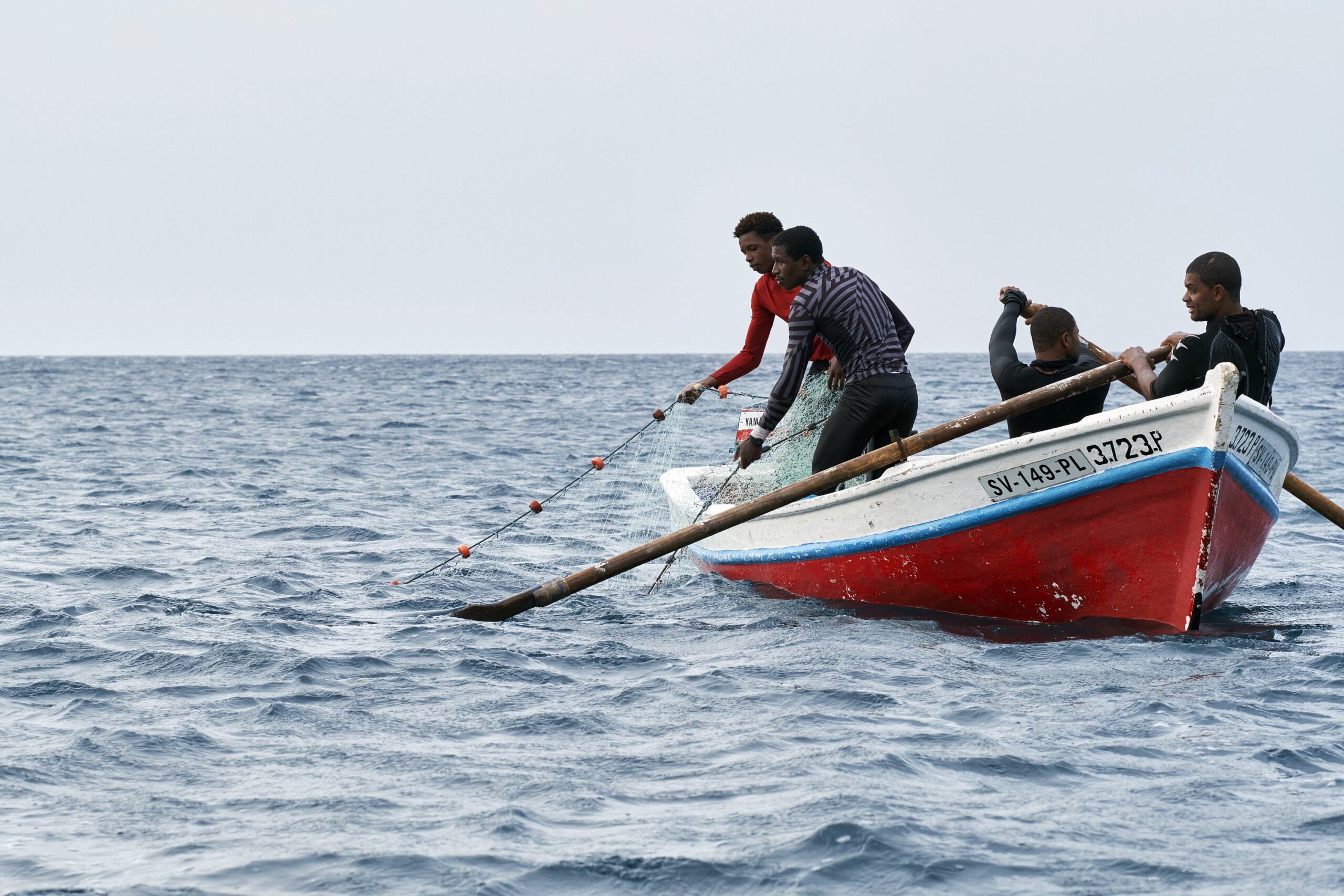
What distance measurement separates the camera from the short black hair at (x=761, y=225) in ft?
25.8

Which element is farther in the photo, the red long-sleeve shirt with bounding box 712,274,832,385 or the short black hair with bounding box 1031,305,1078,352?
the red long-sleeve shirt with bounding box 712,274,832,385

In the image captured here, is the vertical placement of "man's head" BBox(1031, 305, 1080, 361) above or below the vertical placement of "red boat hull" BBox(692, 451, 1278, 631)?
above

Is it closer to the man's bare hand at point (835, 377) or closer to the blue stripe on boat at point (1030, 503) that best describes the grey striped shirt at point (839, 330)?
the man's bare hand at point (835, 377)

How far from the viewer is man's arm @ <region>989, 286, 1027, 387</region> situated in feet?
23.5

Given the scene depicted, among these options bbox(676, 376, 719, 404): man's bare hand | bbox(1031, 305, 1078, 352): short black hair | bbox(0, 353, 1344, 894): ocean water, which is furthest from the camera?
bbox(676, 376, 719, 404): man's bare hand

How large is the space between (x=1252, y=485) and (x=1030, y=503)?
3.69 feet

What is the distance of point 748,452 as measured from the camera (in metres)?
7.36

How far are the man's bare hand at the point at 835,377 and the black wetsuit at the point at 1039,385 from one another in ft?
3.13

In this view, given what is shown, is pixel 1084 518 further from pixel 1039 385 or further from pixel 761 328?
pixel 761 328

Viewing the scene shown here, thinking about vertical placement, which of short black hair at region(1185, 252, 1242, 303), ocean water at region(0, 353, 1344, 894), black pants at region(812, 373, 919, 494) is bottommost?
ocean water at region(0, 353, 1344, 894)

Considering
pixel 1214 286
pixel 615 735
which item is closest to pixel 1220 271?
pixel 1214 286

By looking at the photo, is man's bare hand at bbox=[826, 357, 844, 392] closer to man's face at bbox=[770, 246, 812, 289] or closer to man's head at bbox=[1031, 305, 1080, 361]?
man's face at bbox=[770, 246, 812, 289]

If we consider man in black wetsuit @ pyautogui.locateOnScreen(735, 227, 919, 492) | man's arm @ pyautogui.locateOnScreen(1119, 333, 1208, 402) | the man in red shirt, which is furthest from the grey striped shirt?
man's arm @ pyautogui.locateOnScreen(1119, 333, 1208, 402)

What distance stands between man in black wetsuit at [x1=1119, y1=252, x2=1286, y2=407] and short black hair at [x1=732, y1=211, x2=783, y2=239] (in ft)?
7.79
